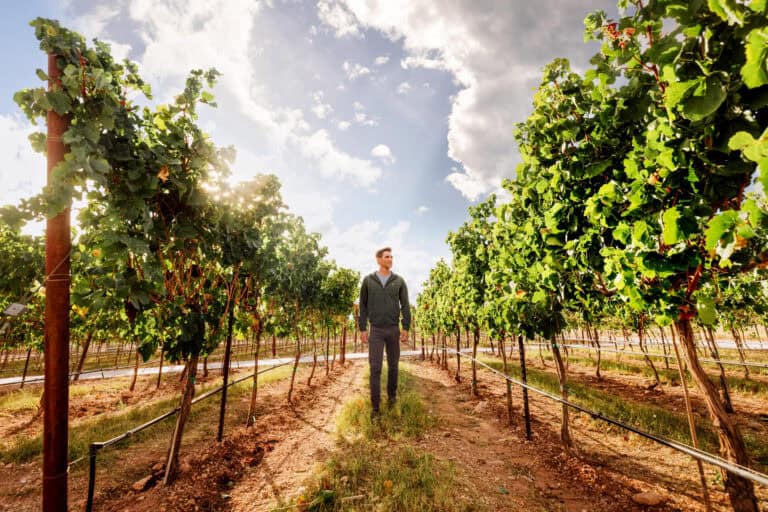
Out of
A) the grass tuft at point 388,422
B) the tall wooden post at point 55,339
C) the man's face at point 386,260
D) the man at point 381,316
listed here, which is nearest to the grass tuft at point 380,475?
→ the grass tuft at point 388,422

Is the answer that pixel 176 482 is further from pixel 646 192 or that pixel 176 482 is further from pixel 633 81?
pixel 633 81

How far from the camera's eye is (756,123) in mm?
1819

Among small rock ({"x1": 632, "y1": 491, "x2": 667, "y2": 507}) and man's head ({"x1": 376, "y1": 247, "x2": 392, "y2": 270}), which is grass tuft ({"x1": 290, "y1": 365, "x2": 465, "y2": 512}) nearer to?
small rock ({"x1": 632, "y1": 491, "x2": 667, "y2": 507})

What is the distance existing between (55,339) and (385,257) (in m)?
4.69

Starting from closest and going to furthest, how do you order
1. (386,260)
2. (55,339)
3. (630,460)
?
(55,339) → (630,460) → (386,260)

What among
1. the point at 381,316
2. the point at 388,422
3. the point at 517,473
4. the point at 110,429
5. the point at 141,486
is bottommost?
the point at 110,429

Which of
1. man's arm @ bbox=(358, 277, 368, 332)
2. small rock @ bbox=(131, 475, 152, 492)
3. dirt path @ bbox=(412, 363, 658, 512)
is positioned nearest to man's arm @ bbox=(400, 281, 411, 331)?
man's arm @ bbox=(358, 277, 368, 332)

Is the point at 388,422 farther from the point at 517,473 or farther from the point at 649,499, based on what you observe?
the point at 649,499

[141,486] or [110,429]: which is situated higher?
[141,486]

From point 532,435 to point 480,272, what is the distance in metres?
Result: 4.19

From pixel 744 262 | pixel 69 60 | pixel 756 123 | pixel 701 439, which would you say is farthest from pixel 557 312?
pixel 69 60

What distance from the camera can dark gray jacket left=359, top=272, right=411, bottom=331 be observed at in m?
6.11

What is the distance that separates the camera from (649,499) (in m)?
3.99

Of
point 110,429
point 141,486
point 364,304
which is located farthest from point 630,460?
point 110,429
